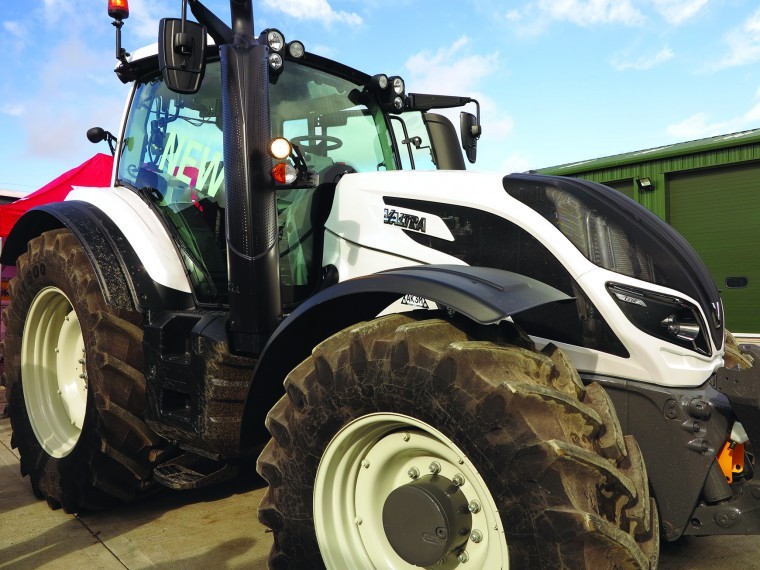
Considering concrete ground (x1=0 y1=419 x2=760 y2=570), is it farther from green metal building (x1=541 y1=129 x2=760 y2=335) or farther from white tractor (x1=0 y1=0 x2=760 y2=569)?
green metal building (x1=541 y1=129 x2=760 y2=335)

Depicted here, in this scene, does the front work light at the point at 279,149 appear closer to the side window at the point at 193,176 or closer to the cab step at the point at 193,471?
the side window at the point at 193,176

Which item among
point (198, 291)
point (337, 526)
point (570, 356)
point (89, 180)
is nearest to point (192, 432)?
point (198, 291)

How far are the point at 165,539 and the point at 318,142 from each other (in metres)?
2.00

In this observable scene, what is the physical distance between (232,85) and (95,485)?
205cm

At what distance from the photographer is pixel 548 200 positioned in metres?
2.28

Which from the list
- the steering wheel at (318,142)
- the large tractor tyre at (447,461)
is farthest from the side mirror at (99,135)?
the large tractor tyre at (447,461)

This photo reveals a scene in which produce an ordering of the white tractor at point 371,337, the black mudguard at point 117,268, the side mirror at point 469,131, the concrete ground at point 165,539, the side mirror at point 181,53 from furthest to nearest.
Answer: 1. the side mirror at point 469,131
2. the black mudguard at point 117,268
3. the concrete ground at point 165,539
4. the side mirror at point 181,53
5. the white tractor at point 371,337

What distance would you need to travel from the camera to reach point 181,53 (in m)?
2.49

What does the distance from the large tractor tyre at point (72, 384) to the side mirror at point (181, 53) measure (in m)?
1.20

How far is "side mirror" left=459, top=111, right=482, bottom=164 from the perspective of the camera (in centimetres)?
376

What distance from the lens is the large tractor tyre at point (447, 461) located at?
1.68m

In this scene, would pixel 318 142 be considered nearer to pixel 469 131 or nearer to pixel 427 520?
pixel 469 131

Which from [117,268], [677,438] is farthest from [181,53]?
[677,438]

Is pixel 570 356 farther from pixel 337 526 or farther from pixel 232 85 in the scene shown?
pixel 232 85
